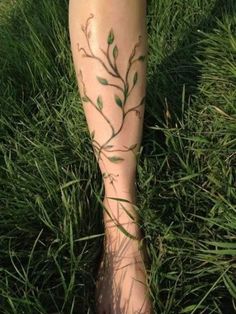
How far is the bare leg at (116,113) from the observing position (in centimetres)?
93

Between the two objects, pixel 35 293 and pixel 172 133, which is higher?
pixel 172 133

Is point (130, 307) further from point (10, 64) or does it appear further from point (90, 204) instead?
point (10, 64)

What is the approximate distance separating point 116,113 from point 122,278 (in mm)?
310

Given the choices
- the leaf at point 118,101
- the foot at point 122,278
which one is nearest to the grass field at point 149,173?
the foot at point 122,278

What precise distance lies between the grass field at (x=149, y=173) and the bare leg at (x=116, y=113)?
3cm

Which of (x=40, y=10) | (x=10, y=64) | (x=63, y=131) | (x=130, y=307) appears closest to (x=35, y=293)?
(x=130, y=307)

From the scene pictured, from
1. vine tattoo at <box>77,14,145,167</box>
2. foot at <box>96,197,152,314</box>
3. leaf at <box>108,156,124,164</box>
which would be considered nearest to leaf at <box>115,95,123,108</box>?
vine tattoo at <box>77,14,145,167</box>

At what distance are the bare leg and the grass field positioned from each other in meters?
0.03

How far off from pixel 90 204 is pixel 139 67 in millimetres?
299

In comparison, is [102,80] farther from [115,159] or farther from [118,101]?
[115,159]

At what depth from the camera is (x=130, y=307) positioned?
0.94m

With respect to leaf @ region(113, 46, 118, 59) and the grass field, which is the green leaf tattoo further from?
the grass field

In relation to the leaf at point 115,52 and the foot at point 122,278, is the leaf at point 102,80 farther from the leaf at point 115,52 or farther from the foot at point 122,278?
the foot at point 122,278

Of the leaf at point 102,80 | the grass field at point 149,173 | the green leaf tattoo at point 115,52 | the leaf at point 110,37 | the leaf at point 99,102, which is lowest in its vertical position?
the grass field at point 149,173
